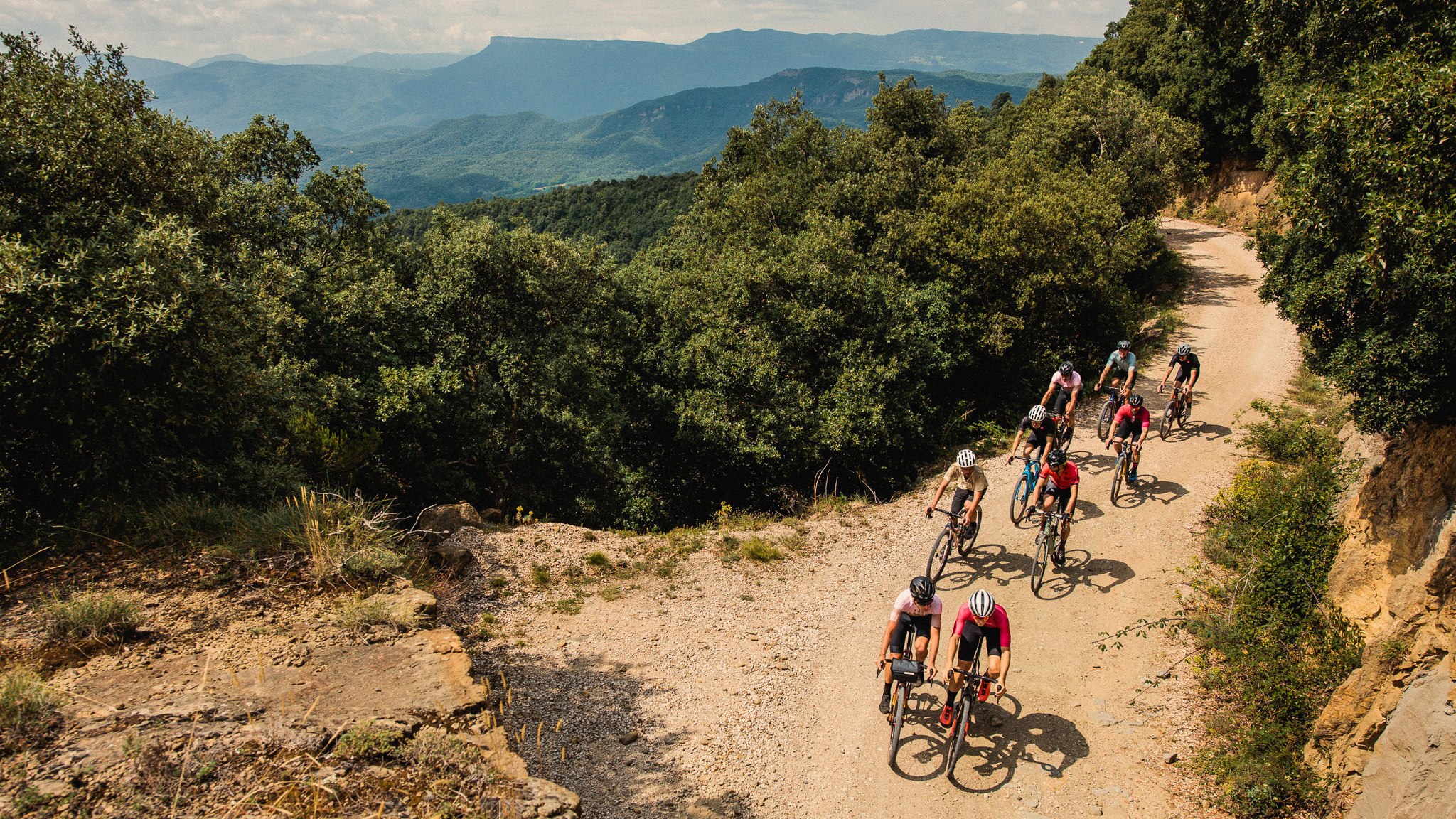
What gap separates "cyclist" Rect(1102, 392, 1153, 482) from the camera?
13.7 metres

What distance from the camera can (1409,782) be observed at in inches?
262

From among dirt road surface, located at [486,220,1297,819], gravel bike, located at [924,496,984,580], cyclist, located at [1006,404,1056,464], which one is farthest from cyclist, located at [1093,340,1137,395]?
gravel bike, located at [924,496,984,580]

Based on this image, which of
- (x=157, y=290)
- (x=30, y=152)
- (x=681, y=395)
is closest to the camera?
(x=157, y=290)

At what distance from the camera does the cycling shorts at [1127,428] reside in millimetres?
13789

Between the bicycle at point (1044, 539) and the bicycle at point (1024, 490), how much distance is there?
1184mm

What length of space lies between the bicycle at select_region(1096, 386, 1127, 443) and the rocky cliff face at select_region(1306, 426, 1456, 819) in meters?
5.56

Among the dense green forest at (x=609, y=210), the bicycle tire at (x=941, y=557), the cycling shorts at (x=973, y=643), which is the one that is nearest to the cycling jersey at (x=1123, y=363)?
the bicycle tire at (x=941, y=557)

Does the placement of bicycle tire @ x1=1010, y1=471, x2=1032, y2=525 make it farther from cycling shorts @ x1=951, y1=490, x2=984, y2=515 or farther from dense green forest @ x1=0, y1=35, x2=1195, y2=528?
dense green forest @ x1=0, y1=35, x2=1195, y2=528

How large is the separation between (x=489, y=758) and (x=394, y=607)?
303cm

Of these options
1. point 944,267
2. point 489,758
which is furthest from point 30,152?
point 944,267

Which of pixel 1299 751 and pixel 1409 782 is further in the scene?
pixel 1299 751

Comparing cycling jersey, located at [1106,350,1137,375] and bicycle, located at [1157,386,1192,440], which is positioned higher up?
cycling jersey, located at [1106,350,1137,375]

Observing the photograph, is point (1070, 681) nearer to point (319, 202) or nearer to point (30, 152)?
point (30, 152)

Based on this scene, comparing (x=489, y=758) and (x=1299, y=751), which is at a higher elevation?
(x=489, y=758)
